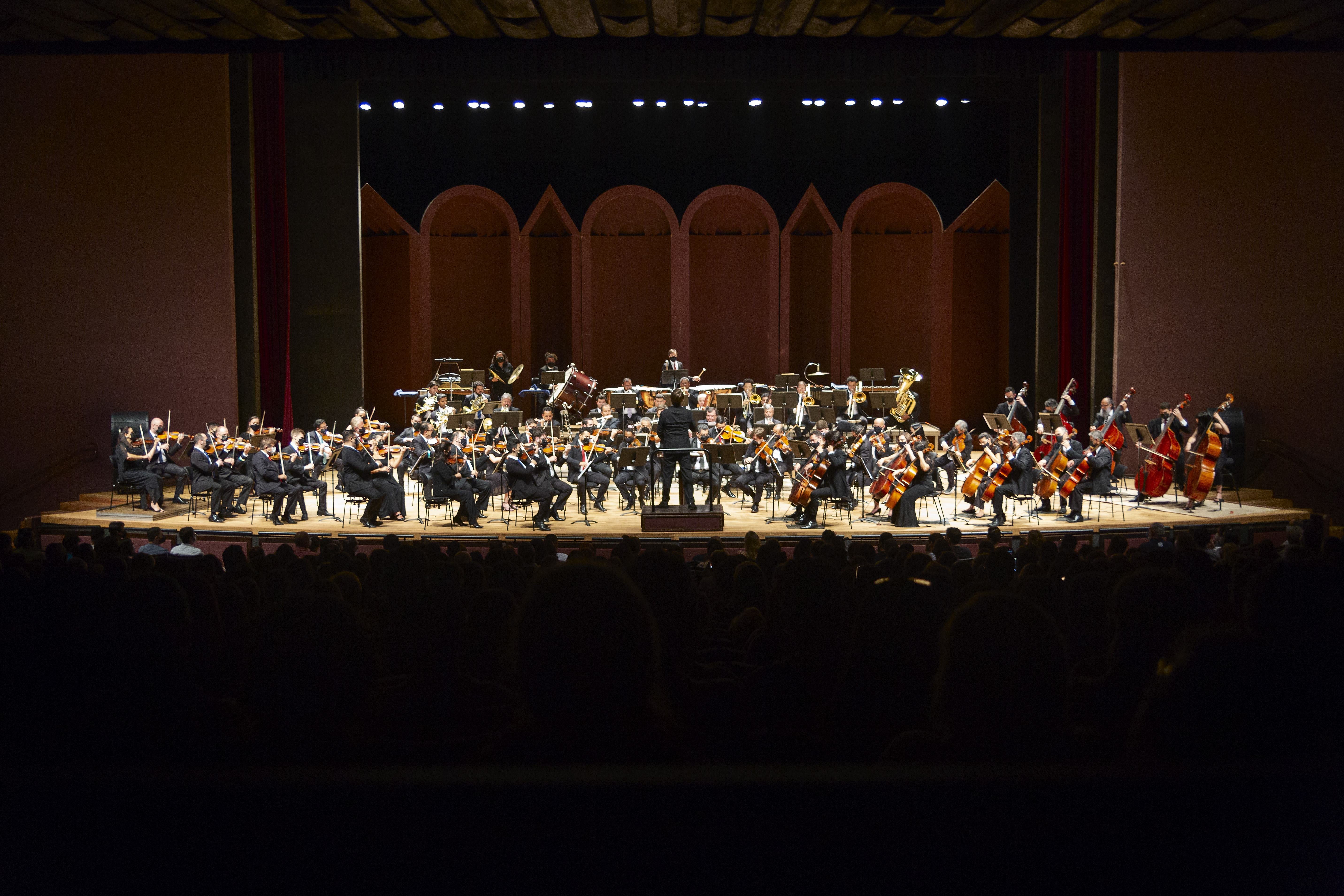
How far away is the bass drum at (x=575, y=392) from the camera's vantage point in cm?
1636

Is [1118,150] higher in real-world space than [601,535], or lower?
higher

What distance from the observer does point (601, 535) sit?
1054 centimetres

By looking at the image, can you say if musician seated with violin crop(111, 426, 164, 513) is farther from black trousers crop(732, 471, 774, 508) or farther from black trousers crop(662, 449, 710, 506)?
black trousers crop(732, 471, 774, 508)

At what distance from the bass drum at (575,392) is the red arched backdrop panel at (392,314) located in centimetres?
364

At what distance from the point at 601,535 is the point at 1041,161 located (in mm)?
10477

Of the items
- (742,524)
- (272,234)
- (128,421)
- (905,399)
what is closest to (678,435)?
(742,524)

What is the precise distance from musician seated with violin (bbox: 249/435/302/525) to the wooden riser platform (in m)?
0.19

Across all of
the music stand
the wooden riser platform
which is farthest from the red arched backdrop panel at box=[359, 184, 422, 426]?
the music stand

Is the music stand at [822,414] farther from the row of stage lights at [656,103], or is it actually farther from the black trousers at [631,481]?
the row of stage lights at [656,103]

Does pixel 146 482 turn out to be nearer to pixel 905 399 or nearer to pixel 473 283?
pixel 473 283

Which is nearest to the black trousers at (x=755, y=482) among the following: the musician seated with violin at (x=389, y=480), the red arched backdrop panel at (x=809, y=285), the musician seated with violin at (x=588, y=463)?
the musician seated with violin at (x=588, y=463)

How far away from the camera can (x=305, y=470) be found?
11.6 metres

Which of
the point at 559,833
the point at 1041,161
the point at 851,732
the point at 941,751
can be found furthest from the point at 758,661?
the point at 1041,161

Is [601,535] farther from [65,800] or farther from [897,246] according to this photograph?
[897,246]
